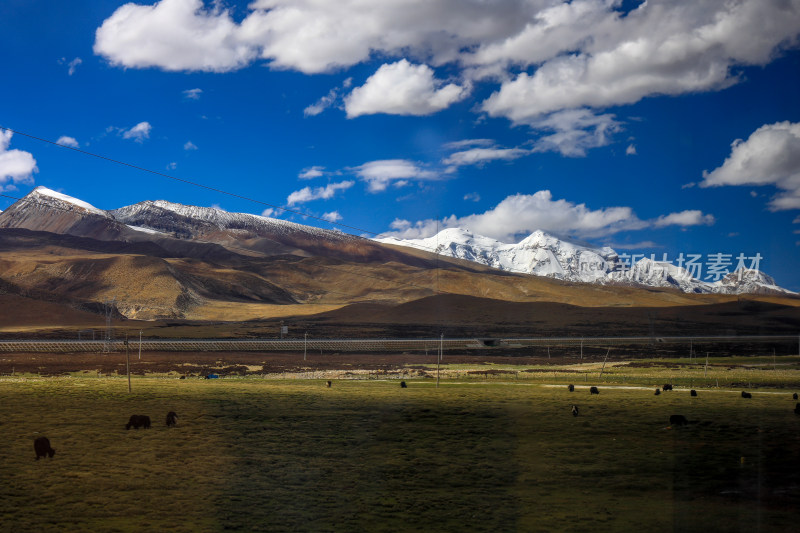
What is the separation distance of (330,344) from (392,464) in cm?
9891

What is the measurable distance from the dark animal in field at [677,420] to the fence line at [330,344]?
74219 mm

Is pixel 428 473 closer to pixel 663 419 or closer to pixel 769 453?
pixel 769 453

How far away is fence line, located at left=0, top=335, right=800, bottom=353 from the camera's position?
379 ft

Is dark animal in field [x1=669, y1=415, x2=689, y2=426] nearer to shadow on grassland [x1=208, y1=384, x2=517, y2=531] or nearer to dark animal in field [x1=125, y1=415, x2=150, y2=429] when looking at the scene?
shadow on grassland [x1=208, y1=384, x2=517, y2=531]

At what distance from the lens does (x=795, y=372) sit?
75.2 m

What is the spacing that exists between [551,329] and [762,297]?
45006 mm

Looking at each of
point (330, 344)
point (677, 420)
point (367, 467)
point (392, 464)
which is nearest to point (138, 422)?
point (367, 467)

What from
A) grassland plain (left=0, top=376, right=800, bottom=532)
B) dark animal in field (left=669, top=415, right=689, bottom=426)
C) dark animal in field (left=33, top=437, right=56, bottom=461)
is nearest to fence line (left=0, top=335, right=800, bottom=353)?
grassland plain (left=0, top=376, right=800, bottom=532)

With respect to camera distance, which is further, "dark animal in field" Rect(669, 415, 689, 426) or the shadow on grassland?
"dark animal in field" Rect(669, 415, 689, 426)

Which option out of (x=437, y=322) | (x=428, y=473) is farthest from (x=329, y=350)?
(x=428, y=473)

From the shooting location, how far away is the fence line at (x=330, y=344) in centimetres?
11556

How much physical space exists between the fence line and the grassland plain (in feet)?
239

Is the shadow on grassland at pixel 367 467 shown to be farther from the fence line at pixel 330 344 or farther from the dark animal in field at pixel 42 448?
the fence line at pixel 330 344

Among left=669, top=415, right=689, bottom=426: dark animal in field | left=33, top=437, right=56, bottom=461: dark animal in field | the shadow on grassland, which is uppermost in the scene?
left=669, top=415, right=689, bottom=426: dark animal in field
